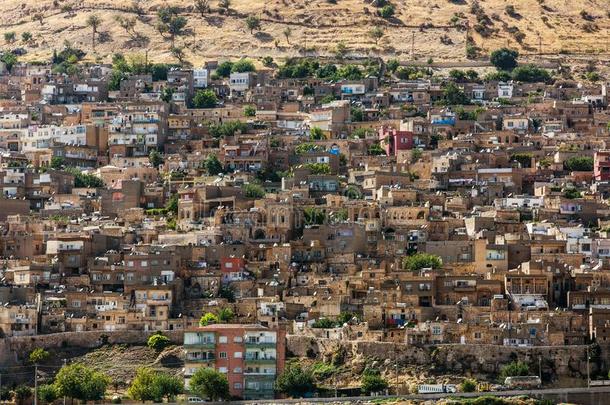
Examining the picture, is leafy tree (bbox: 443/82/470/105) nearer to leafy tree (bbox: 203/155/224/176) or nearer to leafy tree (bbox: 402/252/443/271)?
leafy tree (bbox: 203/155/224/176)

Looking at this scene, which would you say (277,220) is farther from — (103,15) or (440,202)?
(103,15)

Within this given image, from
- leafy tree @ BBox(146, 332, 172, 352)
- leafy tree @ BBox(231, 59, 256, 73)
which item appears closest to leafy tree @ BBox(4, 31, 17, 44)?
leafy tree @ BBox(231, 59, 256, 73)

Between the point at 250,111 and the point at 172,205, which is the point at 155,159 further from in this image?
the point at 250,111

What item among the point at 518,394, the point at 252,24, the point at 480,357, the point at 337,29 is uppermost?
the point at 480,357

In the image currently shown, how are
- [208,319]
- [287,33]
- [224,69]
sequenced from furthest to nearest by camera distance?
[287,33] < [224,69] < [208,319]

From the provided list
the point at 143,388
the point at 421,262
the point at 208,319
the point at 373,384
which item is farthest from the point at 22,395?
the point at 421,262

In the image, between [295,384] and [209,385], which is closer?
[209,385]

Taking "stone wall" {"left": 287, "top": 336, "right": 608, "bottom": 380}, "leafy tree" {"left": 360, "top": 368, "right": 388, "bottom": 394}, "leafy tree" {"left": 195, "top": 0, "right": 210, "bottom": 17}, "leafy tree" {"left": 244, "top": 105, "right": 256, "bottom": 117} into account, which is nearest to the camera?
"leafy tree" {"left": 360, "top": 368, "right": 388, "bottom": 394}
